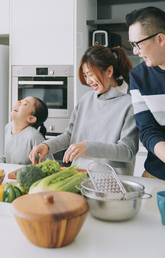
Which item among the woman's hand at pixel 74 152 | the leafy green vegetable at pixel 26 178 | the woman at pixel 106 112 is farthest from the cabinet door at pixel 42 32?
the leafy green vegetable at pixel 26 178

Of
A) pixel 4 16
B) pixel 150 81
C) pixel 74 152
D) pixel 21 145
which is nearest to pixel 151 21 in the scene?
pixel 150 81

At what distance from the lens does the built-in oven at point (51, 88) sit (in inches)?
99.0

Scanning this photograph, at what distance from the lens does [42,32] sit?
8.30 ft

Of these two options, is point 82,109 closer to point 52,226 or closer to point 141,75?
point 141,75

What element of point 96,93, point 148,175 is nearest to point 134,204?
point 148,175

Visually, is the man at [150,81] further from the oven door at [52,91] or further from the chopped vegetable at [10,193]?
the oven door at [52,91]

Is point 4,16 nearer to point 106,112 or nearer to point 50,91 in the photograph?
point 50,91

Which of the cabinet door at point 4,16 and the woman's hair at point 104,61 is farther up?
the cabinet door at point 4,16

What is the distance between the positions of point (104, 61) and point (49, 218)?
1.08 metres

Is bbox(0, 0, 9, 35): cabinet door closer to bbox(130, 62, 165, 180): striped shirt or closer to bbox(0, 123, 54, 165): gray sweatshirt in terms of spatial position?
bbox(0, 123, 54, 165): gray sweatshirt

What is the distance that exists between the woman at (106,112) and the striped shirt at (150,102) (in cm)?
13

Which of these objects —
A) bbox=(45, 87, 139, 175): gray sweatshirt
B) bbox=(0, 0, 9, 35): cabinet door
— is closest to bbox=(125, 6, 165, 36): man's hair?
bbox=(45, 87, 139, 175): gray sweatshirt

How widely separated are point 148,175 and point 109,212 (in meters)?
0.77

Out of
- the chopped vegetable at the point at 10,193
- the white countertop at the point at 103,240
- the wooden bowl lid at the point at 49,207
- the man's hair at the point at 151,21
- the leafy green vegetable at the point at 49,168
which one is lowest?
the white countertop at the point at 103,240
